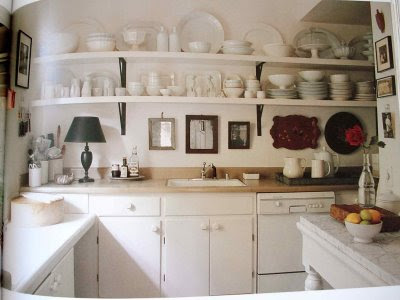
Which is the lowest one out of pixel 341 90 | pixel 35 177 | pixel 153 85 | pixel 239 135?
pixel 35 177

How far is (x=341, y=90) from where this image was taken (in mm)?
726

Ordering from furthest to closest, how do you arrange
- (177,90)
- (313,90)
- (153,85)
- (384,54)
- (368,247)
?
(153,85), (177,90), (313,90), (384,54), (368,247)

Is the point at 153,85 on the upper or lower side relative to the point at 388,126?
upper

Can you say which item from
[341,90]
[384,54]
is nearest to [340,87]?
[341,90]

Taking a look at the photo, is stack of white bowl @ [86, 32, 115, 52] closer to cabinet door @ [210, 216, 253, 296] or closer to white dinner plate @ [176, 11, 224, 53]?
white dinner plate @ [176, 11, 224, 53]

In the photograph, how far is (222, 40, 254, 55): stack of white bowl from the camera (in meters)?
0.79

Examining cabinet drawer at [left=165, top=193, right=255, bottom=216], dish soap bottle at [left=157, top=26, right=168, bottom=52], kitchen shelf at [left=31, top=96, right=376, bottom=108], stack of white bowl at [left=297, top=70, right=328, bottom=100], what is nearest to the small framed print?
kitchen shelf at [left=31, top=96, right=376, bottom=108]

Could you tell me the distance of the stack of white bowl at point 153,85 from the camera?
3.35ft

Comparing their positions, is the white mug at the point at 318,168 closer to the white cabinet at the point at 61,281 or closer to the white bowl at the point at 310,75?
the white bowl at the point at 310,75

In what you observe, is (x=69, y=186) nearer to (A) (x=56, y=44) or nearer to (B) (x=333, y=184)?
(A) (x=56, y=44)

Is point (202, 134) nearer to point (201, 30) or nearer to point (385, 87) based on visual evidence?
point (201, 30)

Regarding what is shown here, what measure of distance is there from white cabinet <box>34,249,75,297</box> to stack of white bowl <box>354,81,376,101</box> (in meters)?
0.73

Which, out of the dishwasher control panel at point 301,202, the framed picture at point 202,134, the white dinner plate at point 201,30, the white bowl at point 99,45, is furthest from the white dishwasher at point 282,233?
the white bowl at point 99,45

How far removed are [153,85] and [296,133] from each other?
571 millimetres
